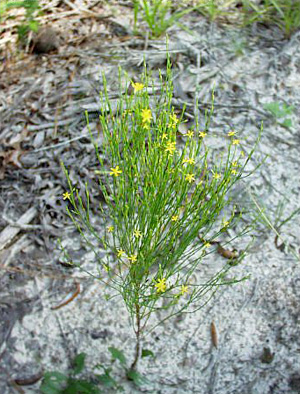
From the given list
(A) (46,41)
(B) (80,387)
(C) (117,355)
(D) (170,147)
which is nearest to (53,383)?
(B) (80,387)

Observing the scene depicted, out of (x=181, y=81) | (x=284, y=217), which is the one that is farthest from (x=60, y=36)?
(x=284, y=217)

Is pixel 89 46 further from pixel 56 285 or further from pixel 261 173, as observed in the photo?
pixel 56 285

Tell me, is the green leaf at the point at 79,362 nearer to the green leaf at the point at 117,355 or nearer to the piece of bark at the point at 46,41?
the green leaf at the point at 117,355

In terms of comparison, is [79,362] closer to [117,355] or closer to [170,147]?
[117,355]

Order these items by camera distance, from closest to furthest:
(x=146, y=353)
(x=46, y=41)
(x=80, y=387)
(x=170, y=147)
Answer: (x=170, y=147) → (x=80, y=387) → (x=146, y=353) → (x=46, y=41)

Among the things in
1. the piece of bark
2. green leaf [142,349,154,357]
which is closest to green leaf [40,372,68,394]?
green leaf [142,349,154,357]

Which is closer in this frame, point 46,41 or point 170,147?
point 170,147

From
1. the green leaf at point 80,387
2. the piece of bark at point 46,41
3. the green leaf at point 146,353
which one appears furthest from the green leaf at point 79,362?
the piece of bark at point 46,41

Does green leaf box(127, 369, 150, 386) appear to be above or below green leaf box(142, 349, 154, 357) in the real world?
below

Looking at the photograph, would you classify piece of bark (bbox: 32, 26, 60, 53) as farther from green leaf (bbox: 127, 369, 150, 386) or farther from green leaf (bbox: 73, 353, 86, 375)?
green leaf (bbox: 127, 369, 150, 386)
